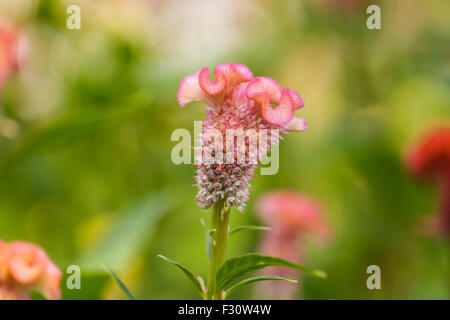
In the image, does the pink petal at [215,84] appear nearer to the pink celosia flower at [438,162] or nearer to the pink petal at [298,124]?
the pink petal at [298,124]

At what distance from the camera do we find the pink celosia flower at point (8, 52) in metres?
0.89

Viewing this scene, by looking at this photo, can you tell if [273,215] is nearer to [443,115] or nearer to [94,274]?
[94,274]

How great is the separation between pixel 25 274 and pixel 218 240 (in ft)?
0.68

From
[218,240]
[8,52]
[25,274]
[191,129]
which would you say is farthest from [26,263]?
[191,129]

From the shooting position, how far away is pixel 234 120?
44 cm

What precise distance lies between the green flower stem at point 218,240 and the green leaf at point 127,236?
15.5 inches

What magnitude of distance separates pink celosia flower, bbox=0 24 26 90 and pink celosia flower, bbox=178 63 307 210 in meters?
0.58

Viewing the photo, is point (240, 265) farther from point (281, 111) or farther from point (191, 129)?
point (191, 129)

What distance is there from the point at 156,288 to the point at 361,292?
1.52 feet

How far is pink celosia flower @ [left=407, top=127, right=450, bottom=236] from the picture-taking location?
3.47ft

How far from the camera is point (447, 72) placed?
3.70 feet

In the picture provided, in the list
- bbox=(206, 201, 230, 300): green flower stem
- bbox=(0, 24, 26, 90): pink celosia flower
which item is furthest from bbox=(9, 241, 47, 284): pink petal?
bbox=(0, 24, 26, 90): pink celosia flower

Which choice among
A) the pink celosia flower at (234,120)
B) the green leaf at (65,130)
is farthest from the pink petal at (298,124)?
the green leaf at (65,130)
